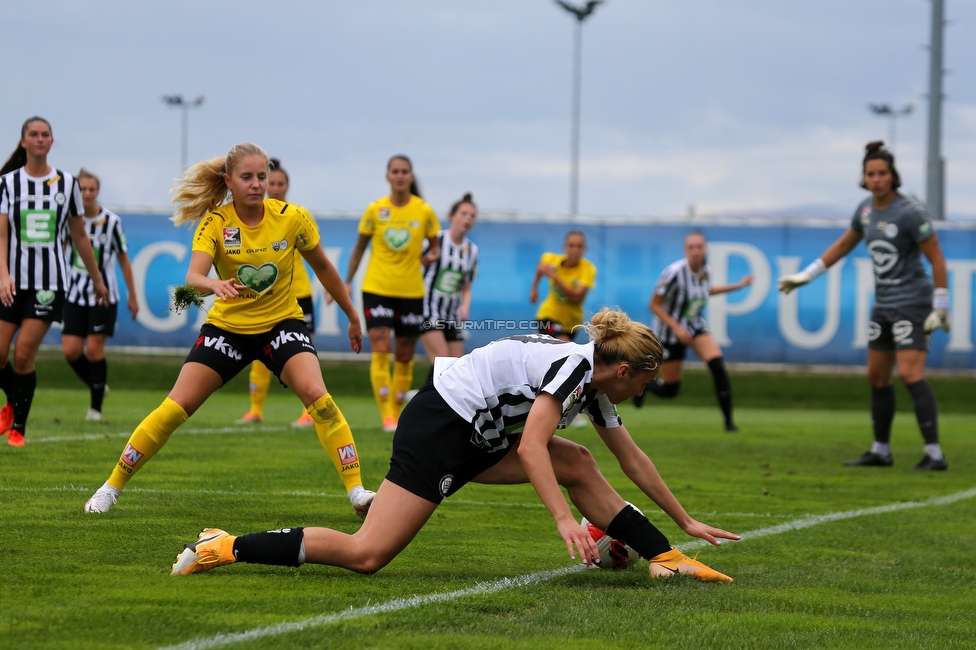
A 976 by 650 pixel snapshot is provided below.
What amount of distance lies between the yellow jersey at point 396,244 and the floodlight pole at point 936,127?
492 inches

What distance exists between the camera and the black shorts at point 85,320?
11367 millimetres

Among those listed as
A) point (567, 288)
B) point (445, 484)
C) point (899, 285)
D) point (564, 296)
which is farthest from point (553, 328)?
point (445, 484)

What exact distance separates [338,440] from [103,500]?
1.19 m

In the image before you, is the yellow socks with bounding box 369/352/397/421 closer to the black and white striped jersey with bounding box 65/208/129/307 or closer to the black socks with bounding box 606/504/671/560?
the black and white striped jersey with bounding box 65/208/129/307

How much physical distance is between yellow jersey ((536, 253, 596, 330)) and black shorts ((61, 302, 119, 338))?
501cm

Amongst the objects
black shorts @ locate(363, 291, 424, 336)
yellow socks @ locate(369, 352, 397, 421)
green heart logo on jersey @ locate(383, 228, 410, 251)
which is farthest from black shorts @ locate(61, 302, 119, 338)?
green heart logo on jersey @ locate(383, 228, 410, 251)

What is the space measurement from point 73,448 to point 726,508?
15.3ft

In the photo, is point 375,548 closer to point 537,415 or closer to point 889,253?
point 537,415

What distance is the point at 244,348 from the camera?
604 centimetres

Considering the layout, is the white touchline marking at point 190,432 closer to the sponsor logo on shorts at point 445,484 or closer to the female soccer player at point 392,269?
the female soccer player at point 392,269

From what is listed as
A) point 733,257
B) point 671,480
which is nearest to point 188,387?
point 671,480

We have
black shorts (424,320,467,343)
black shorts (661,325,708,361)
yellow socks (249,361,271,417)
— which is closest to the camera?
yellow socks (249,361,271,417)

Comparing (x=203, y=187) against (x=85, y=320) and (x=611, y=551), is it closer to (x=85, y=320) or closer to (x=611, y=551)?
(x=611, y=551)

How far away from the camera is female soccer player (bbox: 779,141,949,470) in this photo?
9.66 m
